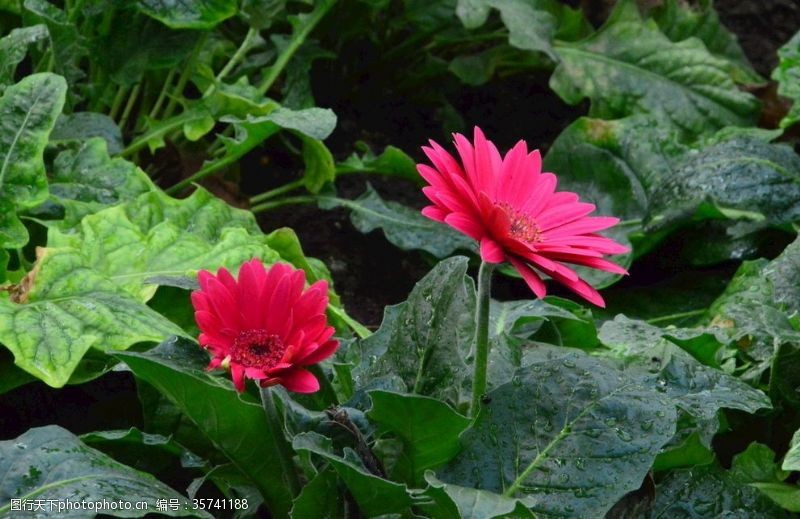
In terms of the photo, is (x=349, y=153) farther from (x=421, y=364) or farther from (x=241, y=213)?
(x=421, y=364)

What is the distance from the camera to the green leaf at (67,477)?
4.10ft

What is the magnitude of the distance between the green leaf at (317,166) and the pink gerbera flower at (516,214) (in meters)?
0.99

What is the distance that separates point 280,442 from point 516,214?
1.26 ft

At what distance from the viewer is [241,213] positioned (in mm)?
2045

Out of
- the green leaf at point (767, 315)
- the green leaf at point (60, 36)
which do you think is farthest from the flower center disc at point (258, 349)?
the green leaf at point (60, 36)

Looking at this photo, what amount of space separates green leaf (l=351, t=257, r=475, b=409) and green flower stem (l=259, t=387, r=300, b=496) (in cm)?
13

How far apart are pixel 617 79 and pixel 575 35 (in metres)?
0.26

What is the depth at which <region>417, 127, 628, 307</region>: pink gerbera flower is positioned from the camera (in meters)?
1.15

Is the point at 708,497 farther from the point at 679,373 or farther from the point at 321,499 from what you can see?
the point at 321,499

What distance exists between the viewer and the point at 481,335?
127cm

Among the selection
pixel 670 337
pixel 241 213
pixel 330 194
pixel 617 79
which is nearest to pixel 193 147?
pixel 330 194

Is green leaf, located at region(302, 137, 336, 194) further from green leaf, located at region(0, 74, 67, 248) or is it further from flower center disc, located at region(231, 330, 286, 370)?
flower center disc, located at region(231, 330, 286, 370)

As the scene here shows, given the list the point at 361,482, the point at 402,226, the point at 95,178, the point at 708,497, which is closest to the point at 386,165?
the point at 402,226

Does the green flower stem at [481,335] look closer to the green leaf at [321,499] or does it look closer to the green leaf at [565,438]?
the green leaf at [565,438]
